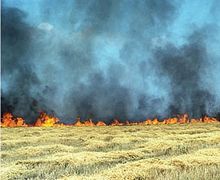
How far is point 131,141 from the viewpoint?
82.2 feet

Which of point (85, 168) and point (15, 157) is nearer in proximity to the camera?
point (85, 168)

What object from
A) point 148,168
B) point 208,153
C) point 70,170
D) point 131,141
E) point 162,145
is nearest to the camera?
point 148,168

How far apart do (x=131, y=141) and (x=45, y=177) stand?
12.0 meters

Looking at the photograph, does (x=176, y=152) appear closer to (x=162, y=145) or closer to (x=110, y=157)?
(x=162, y=145)

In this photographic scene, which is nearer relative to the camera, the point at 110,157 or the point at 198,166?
the point at 198,166

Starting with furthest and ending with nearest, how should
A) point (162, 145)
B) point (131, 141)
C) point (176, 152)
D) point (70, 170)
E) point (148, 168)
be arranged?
1. point (131, 141)
2. point (162, 145)
3. point (176, 152)
4. point (70, 170)
5. point (148, 168)

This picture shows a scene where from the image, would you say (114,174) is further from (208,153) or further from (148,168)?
(208,153)

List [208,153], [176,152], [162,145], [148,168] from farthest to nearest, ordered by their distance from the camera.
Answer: [162,145]
[176,152]
[208,153]
[148,168]

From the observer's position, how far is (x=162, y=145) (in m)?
20.3

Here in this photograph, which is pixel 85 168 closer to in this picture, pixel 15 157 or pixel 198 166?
pixel 198 166

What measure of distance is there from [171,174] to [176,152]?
22.9 ft

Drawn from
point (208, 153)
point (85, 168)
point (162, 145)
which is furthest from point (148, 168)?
point (162, 145)

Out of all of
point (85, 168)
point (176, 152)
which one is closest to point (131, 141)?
point (176, 152)

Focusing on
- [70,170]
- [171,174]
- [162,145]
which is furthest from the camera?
[162,145]
